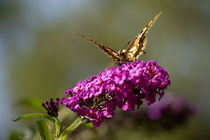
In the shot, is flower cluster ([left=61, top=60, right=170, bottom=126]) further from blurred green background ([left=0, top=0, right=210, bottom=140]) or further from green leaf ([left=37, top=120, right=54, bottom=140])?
blurred green background ([left=0, top=0, right=210, bottom=140])

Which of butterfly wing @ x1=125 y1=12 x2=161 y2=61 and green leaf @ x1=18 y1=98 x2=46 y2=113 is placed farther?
butterfly wing @ x1=125 y1=12 x2=161 y2=61

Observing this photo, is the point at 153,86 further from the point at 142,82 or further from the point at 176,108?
the point at 176,108

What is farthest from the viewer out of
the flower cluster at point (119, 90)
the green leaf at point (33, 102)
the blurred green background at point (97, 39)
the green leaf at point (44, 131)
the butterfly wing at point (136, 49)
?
the blurred green background at point (97, 39)

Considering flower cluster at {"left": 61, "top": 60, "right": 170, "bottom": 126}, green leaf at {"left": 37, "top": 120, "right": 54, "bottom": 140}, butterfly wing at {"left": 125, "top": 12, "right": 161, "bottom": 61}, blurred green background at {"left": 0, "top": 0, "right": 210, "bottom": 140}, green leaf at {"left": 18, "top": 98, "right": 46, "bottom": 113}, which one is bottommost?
green leaf at {"left": 37, "top": 120, "right": 54, "bottom": 140}

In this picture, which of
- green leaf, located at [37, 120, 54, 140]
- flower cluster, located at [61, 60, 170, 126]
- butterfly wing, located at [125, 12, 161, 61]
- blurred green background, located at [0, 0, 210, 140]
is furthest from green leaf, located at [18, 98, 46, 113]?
blurred green background, located at [0, 0, 210, 140]

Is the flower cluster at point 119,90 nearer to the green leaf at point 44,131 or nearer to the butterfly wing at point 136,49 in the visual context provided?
the green leaf at point 44,131

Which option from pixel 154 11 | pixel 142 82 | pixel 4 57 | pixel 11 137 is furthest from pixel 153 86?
pixel 4 57

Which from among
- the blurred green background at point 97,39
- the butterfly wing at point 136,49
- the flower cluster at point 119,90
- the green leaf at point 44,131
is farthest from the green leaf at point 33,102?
the blurred green background at point 97,39
